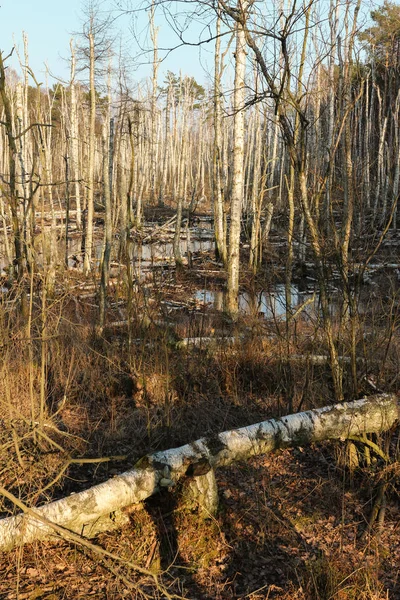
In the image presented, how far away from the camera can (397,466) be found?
418 centimetres

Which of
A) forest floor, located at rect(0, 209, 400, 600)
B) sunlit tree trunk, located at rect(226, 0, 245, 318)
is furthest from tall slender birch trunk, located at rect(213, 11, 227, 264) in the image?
forest floor, located at rect(0, 209, 400, 600)

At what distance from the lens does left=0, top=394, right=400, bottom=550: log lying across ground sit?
11.6 feet

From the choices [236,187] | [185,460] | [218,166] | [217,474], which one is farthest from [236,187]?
[185,460]

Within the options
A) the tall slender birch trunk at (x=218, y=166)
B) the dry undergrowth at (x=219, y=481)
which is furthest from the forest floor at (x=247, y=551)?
the tall slender birch trunk at (x=218, y=166)

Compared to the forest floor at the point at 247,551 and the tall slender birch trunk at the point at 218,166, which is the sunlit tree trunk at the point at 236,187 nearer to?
the tall slender birch trunk at the point at 218,166

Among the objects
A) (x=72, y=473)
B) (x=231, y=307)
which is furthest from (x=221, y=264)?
(x=72, y=473)

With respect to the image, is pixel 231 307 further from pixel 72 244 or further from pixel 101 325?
pixel 72 244

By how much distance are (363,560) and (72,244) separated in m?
17.3

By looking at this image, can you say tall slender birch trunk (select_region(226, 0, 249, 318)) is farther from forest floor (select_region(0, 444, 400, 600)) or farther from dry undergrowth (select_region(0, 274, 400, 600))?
forest floor (select_region(0, 444, 400, 600))

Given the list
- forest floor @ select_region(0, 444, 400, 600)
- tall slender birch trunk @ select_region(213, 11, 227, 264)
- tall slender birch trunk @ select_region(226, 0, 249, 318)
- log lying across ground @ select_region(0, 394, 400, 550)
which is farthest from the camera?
tall slender birch trunk @ select_region(213, 11, 227, 264)

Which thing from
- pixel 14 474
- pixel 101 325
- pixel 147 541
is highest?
pixel 101 325

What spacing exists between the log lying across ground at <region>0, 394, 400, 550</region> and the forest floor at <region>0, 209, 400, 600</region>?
14 cm

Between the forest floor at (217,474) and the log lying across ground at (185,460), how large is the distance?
14cm

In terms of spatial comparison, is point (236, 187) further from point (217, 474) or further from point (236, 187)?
point (217, 474)
